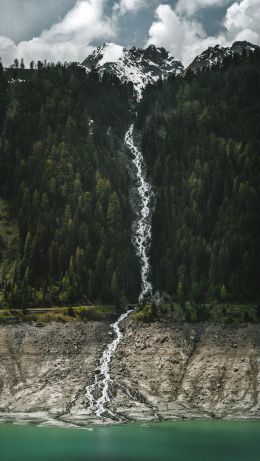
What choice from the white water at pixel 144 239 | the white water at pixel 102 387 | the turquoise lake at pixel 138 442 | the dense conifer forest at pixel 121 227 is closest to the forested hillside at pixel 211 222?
the dense conifer forest at pixel 121 227

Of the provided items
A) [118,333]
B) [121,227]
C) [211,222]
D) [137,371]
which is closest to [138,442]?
[137,371]

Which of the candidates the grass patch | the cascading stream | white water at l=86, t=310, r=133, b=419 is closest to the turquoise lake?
white water at l=86, t=310, r=133, b=419

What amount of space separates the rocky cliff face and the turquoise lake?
21.6ft

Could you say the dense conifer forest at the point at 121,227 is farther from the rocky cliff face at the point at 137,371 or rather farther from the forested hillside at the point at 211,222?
the rocky cliff face at the point at 137,371

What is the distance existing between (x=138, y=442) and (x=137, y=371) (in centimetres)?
3473

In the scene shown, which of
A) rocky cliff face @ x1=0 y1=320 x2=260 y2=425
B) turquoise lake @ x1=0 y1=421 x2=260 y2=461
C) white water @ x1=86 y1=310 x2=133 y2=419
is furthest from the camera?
rocky cliff face @ x1=0 y1=320 x2=260 y2=425

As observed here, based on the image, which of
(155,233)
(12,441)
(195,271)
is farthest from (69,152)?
(12,441)

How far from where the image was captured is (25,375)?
11438 centimetres

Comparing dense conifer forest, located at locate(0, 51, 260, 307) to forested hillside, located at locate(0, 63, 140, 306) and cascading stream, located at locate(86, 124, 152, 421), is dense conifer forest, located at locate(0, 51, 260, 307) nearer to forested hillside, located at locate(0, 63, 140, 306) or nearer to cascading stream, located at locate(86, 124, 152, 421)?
forested hillside, located at locate(0, 63, 140, 306)

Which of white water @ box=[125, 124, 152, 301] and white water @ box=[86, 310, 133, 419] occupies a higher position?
white water @ box=[125, 124, 152, 301]

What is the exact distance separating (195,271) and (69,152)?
6185 cm

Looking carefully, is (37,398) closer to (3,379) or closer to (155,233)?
(3,379)

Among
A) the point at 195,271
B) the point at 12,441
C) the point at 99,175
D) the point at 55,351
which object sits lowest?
the point at 12,441

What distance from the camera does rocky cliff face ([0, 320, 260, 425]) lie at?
10319 cm
